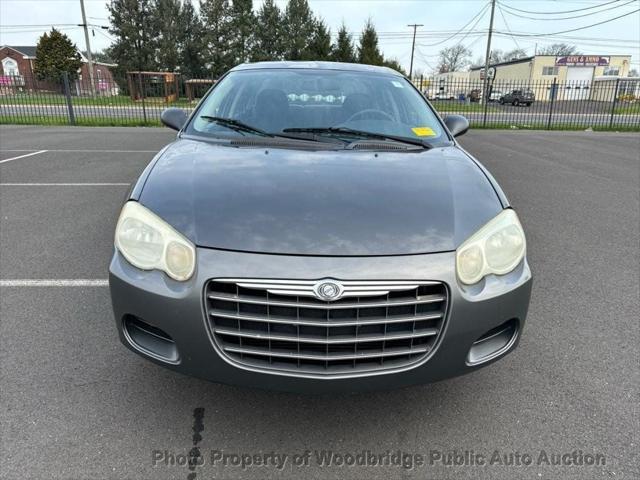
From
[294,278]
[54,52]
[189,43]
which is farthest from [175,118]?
[54,52]

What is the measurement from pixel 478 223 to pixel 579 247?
3.20m

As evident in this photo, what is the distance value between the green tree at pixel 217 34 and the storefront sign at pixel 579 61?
137ft

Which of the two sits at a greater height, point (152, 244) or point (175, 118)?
point (175, 118)

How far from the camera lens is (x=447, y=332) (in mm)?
1818

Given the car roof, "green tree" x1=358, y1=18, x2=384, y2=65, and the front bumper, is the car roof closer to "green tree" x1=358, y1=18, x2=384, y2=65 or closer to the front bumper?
the front bumper

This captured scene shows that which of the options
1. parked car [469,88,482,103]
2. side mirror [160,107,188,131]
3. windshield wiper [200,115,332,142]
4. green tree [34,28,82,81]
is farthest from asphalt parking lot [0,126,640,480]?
green tree [34,28,82,81]

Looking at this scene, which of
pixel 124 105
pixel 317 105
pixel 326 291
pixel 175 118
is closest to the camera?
pixel 326 291

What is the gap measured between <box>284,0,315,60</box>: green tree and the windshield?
44.4 metres

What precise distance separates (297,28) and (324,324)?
48433 mm

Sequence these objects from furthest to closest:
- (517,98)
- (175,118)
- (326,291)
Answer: (517,98) < (175,118) < (326,291)

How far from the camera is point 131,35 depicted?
47188mm

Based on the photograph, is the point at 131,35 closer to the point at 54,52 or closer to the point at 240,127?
the point at 54,52

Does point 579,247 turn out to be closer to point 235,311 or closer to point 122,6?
point 235,311

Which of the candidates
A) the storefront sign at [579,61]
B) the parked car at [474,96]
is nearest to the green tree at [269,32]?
the parked car at [474,96]
